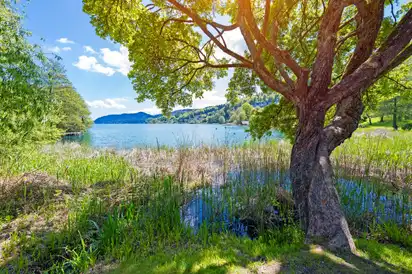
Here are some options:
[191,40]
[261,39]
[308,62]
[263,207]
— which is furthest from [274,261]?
[191,40]

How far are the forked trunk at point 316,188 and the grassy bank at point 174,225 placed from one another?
298 millimetres

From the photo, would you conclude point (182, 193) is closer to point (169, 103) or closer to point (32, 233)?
point (32, 233)

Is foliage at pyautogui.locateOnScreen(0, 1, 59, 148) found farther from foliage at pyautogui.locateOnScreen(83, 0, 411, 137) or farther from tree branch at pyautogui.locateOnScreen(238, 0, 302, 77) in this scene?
tree branch at pyautogui.locateOnScreen(238, 0, 302, 77)

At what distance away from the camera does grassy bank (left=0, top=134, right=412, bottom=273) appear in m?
2.62

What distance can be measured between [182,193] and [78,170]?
369 cm

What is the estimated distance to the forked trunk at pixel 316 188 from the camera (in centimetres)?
293

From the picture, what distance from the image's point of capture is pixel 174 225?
12.4 ft

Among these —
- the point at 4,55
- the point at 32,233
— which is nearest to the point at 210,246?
the point at 32,233

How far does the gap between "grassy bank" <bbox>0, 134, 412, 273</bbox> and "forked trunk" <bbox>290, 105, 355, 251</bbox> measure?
0.30 m

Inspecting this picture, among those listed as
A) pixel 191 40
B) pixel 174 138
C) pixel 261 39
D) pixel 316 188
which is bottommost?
pixel 174 138

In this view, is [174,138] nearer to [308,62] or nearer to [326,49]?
[308,62]

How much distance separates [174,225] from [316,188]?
8.80 ft

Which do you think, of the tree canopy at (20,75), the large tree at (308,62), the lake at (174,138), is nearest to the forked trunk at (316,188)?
the large tree at (308,62)

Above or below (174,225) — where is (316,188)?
above
